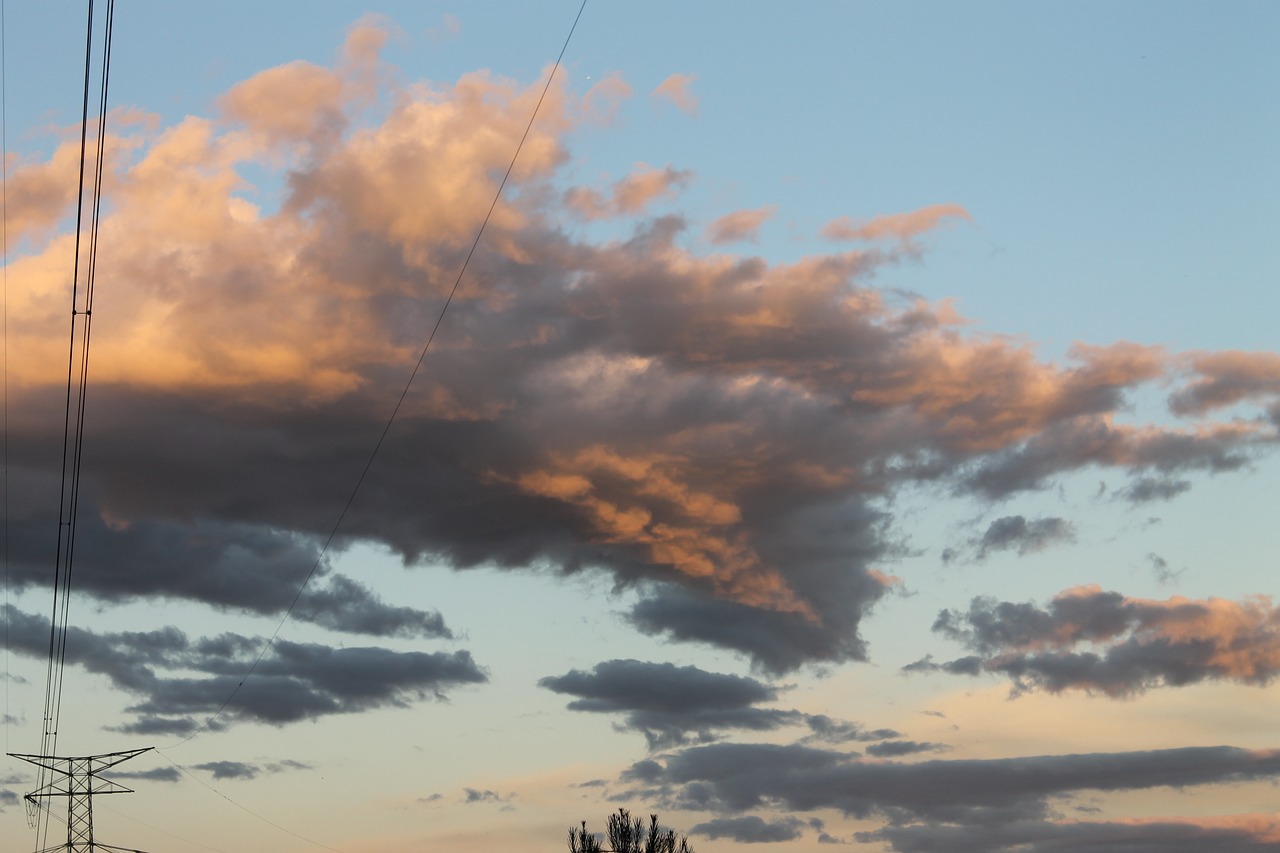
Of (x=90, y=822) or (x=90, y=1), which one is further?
(x=90, y=822)

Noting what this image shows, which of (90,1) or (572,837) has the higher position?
(90,1)

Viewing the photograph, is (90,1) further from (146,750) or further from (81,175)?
(146,750)

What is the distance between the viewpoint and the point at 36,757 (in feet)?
409

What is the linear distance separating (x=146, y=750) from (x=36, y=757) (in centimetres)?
1218

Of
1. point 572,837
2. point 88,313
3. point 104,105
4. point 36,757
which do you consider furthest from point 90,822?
point 104,105

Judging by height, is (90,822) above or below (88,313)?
below

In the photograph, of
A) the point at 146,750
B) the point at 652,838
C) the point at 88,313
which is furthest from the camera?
the point at 652,838

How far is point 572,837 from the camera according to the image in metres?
145

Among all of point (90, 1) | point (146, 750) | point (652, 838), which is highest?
point (90, 1)

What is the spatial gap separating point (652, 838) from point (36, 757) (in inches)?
2242

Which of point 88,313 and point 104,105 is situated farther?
point 88,313

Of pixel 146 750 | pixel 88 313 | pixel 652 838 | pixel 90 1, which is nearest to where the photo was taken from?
pixel 90 1

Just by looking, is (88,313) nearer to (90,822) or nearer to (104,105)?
(104,105)

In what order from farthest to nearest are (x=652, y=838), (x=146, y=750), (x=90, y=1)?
(x=652, y=838)
(x=146, y=750)
(x=90, y=1)
